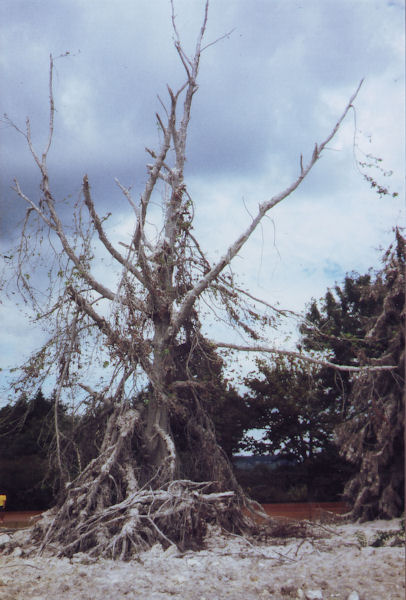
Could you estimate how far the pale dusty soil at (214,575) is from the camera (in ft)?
10.3

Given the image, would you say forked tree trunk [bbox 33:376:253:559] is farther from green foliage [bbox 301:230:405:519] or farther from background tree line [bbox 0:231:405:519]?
green foliage [bbox 301:230:405:519]

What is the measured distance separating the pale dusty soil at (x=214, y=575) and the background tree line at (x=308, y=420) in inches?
77.8

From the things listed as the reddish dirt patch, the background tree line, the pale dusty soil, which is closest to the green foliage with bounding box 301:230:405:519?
the background tree line

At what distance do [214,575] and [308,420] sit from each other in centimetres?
718

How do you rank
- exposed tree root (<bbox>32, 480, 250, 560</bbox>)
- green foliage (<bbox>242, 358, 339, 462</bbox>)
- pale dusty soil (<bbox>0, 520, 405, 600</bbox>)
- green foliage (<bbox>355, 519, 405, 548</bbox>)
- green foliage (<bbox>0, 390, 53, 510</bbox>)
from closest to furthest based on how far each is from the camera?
1. pale dusty soil (<bbox>0, 520, 405, 600</bbox>)
2. exposed tree root (<bbox>32, 480, 250, 560</bbox>)
3. green foliage (<bbox>355, 519, 405, 548</bbox>)
4. green foliage (<bbox>0, 390, 53, 510</bbox>)
5. green foliage (<bbox>242, 358, 339, 462</bbox>)

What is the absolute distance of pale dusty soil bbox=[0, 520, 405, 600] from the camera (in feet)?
10.3

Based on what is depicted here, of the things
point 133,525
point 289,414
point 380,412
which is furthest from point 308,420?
point 133,525

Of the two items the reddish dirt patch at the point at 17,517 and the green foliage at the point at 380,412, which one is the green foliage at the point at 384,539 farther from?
the reddish dirt patch at the point at 17,517

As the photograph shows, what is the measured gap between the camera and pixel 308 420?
10430mm

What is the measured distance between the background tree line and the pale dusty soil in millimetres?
1976

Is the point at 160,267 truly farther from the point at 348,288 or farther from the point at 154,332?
the point at 348,288

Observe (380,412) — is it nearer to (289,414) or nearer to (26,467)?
(289,414)

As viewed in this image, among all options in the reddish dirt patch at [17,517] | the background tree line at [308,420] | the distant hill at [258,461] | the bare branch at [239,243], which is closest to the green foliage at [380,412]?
the background tree line at [308,420]

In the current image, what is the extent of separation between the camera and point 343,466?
976 centimetres
